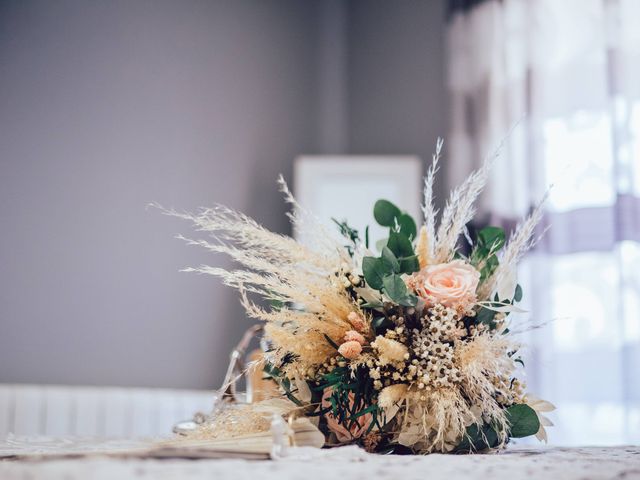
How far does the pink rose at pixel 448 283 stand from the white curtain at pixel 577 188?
174 centimetres

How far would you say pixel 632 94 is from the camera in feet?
8.91

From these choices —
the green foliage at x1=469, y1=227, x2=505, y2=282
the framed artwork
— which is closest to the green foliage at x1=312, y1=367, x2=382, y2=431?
the green foliage at x1=469, y1=227, x2=505, y2=282

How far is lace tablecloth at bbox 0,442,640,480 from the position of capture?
23.6 inches

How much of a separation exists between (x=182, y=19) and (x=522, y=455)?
275 cm

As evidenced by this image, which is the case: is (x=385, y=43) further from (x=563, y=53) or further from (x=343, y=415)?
(x=343, y=415)

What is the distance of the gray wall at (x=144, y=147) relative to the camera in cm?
280

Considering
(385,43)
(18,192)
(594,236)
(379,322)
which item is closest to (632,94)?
(594,236)

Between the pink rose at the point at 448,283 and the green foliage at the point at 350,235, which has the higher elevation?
the green foliage at the point at 350,235

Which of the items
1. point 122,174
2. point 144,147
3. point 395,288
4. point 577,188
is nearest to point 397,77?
point 577,188

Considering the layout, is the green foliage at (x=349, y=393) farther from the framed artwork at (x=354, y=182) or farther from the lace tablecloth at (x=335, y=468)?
the framed artwork at (x=354, y=182)

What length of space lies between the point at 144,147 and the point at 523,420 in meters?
2.38

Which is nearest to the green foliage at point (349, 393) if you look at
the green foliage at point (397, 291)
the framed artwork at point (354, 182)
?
the green foliage at point (397, 291)

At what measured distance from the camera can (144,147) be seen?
10.0 feet

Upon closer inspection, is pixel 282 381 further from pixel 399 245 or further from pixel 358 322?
pixel 399 245
